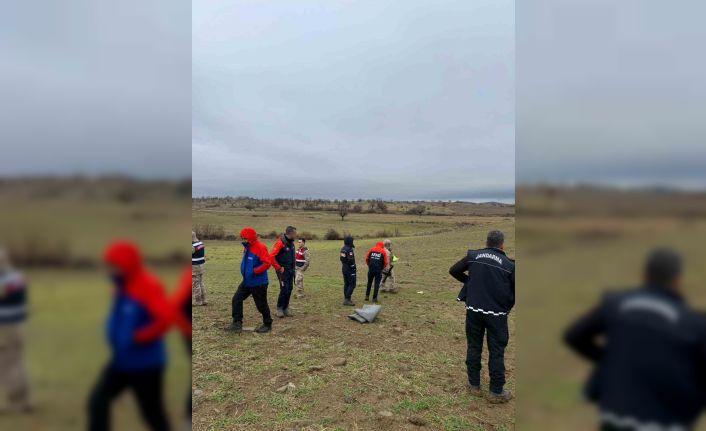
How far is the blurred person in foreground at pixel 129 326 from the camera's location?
102 cm

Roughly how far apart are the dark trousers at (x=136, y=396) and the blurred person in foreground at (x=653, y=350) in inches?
50.6

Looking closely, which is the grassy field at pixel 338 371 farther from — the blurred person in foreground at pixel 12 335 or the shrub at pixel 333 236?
the shrub at pixel 333 236

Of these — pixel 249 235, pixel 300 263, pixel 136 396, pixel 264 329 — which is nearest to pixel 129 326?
pixel 136 396

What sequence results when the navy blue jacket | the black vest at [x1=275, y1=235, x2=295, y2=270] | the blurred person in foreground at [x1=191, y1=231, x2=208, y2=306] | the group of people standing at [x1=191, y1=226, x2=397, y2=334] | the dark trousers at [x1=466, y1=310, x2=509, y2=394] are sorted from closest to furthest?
1. the navy blue jacket
2. the dark trousers at [x1=466, y1=310, x2=509, y2=394]
3. the group of people standing at [x1=191, y1=226, x2=397, y2=334]
4. the blurred person in foreground at [x1=191, y1=231, x2=208, y2=306]
5. the black vest at [x1=275, y1=235, x2=295, y2=270]

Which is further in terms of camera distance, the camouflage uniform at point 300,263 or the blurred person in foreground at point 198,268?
the camouflage uniform at point 300,263

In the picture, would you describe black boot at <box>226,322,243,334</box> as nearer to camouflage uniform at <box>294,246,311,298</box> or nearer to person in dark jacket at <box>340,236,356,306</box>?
person in dark jacket at <box>340,236,356,306</box>

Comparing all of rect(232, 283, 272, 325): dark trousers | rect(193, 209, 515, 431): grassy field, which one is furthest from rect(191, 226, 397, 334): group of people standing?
rect(193, 209, 515, 431): grassy field

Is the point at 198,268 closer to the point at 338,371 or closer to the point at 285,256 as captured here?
the point at 285,256

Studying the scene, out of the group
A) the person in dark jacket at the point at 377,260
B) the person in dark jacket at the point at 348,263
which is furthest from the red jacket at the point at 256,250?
the person in dark jacket at the point at 377,260

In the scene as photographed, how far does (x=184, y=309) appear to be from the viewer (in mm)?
1102

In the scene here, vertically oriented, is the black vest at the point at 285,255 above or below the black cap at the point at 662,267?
below

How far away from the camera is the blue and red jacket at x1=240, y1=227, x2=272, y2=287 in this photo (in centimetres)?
738

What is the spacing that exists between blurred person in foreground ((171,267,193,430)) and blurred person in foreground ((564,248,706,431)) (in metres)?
1.17

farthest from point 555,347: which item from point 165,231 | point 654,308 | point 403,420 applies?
point 403,420
